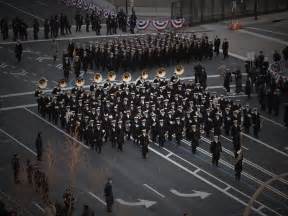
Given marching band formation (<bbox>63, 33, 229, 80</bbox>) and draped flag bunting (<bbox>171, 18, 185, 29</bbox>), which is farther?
draped flag bunting (<bbox>171, 18, 185, 29</bbox>)

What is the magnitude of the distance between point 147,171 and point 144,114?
4.81 meters

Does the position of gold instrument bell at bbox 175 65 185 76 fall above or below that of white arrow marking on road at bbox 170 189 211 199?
above

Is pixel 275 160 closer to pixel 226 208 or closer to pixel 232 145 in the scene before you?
pixel 232 145

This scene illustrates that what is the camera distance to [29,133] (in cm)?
4222

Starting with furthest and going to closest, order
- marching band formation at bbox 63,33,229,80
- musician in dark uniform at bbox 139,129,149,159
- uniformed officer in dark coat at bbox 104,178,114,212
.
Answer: marching band formation at bbox 63,33,229,80
musician in dark uniform at bbox 139,129,149,159
uniformed officer in dark coat at bbox 104,178,114,212

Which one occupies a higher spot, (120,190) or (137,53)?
(137,53)

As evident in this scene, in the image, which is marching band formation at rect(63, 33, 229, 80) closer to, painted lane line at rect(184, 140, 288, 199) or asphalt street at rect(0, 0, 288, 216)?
asphalt street at rect(0, 0, 288, 216)

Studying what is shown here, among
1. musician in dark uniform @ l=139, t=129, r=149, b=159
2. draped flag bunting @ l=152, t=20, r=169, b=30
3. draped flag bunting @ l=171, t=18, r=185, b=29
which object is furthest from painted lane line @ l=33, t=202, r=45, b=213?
draped flag bunting @ l=171, t=18, r=185, b=29

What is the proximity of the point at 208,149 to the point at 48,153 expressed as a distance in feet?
27.6

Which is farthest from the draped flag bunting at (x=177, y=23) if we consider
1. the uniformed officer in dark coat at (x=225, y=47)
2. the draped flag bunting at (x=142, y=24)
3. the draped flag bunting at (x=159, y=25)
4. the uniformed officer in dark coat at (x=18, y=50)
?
the uniformed officer in dark coat at (x=18, y=50)

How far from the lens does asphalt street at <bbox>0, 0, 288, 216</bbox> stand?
1358 inches

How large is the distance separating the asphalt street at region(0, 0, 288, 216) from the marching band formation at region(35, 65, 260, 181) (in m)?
0.57

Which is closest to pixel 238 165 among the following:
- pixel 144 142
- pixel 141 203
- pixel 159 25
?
pixel 144 142

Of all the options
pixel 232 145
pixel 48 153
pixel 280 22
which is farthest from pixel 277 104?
pixel 280 22
